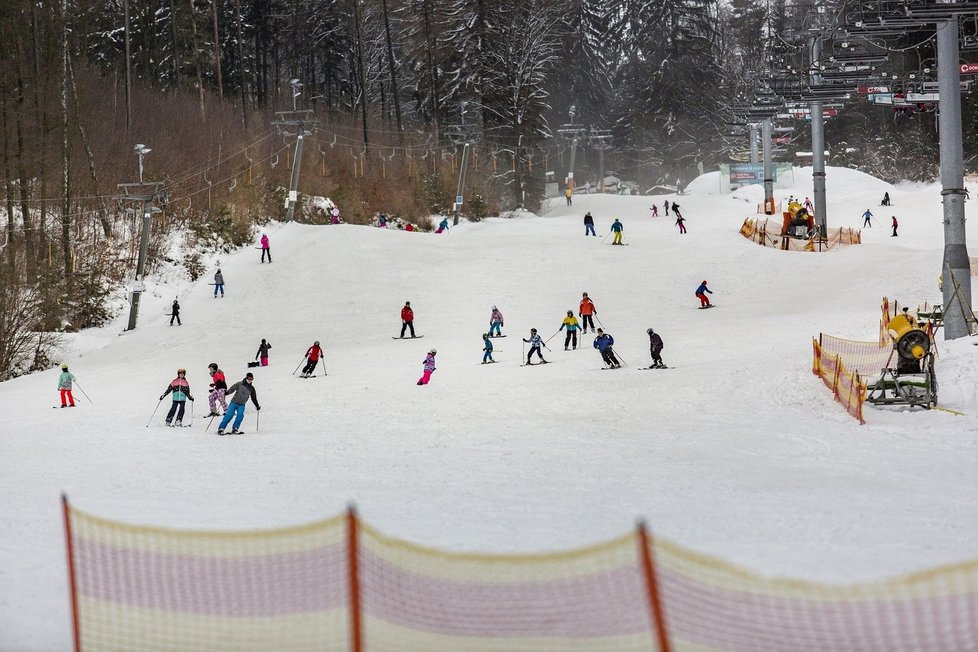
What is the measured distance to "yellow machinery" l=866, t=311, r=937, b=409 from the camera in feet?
54.4

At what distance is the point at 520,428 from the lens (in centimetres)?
1711

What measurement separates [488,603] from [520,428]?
1066cm

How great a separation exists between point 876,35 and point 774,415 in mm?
12410

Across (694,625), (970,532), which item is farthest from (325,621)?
(970,532)

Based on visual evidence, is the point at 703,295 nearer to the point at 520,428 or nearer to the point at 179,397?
the point at 520,428

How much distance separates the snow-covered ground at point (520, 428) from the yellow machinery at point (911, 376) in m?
0.53

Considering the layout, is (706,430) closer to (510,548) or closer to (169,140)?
(510,548)

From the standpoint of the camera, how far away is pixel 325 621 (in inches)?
264

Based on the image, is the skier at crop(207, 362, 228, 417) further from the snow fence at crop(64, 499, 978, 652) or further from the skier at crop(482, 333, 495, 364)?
the snow fence at crop(64, 499, 978, 652)

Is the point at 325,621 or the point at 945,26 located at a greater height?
the point at 945,26

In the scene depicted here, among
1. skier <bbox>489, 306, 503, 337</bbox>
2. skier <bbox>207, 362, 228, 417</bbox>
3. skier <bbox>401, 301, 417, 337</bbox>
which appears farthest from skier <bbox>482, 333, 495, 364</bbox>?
skier <bbox>207, 362, 228, 417</bbox>

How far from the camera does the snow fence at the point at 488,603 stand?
563 centimetres

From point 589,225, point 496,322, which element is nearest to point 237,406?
point 496,322

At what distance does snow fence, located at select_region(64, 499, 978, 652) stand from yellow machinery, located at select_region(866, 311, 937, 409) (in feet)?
34.7
